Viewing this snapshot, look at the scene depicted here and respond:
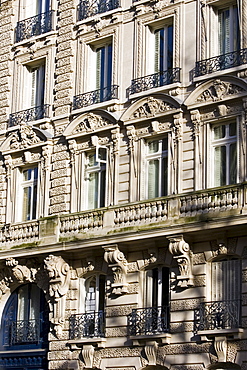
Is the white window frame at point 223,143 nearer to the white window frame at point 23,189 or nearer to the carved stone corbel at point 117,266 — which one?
the carved stone corbel at point 117,266

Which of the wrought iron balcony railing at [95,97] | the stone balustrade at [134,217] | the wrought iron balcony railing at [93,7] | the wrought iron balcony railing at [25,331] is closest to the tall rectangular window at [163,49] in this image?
the wrought iron balcony railing at [95,97]

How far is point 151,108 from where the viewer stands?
31.6 meters

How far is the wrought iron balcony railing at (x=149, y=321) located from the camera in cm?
2969

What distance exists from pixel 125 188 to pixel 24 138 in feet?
18.2

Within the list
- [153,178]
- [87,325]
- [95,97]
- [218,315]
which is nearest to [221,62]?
[153,178]

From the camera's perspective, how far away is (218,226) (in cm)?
2794

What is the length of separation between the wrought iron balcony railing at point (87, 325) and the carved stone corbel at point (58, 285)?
0.50 metres

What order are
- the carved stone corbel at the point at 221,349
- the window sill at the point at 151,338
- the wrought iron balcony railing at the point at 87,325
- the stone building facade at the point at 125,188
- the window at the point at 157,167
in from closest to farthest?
the carved stone corbel at the point at 221,349 < the stone building facade at the point at 125,188 < the window sill at the point at 151,338 < the window at the point at 157,167 < the wrought iron balcony railing at the point at 87,325

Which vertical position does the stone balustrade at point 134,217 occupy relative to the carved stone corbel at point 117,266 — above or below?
above

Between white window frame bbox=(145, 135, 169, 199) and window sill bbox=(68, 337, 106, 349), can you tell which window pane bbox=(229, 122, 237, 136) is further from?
window sill bbox=(68, 337, 106, 349)

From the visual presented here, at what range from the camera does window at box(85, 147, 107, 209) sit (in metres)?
33.3

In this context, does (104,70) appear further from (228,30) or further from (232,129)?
(232,129)

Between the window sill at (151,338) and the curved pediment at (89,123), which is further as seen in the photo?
the curved pediment at (89,123)

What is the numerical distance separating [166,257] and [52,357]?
5755mm
